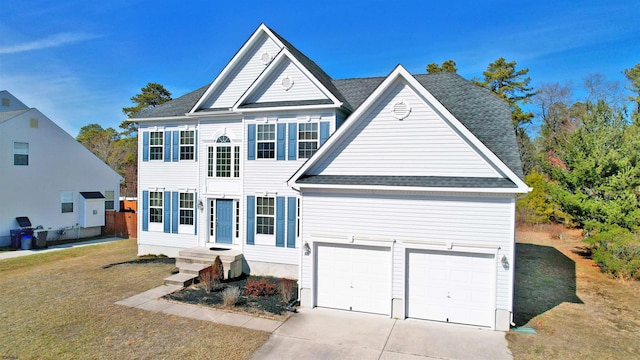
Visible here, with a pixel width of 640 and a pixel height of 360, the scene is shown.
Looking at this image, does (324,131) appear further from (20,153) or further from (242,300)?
(20,153)

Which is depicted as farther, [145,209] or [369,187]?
[145,209]

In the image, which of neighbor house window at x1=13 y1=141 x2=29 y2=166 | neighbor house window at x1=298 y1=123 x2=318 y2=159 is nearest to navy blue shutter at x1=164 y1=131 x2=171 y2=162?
neighbor house window at x1=298 y1=123 x2=318 y2=159

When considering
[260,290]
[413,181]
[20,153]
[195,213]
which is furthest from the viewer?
[20,153]

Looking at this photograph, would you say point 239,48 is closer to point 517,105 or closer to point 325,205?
point 325,205

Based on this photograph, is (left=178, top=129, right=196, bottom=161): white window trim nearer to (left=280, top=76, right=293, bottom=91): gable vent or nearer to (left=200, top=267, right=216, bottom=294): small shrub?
(left=280, top=76, right=293, bottom=91): gable vent

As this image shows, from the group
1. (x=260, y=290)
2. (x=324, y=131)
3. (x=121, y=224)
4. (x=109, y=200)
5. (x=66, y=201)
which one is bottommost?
(x=260, y=290)

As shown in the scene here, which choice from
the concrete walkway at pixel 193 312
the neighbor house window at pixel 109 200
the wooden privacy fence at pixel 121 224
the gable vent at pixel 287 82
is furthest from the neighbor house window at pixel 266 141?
the neighbor house window at pixel 109 200

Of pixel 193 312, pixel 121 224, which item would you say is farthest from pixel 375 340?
pixel 121 224
